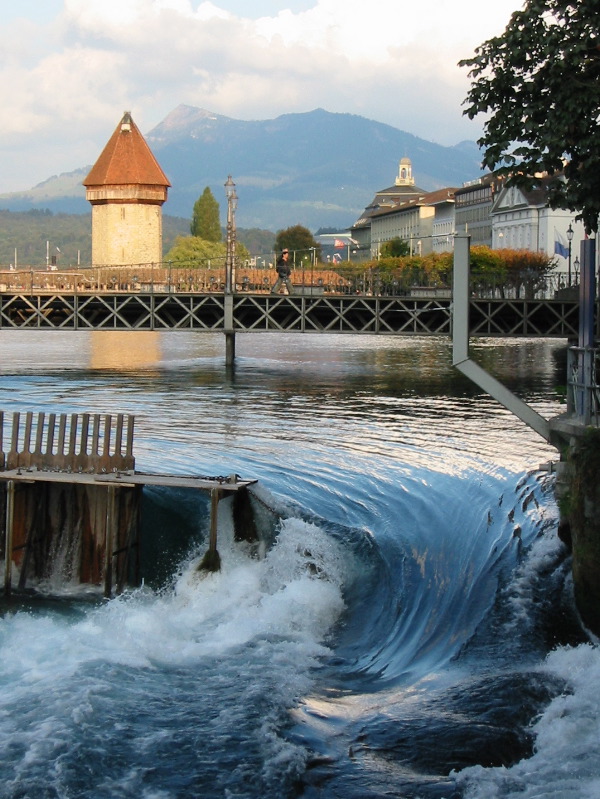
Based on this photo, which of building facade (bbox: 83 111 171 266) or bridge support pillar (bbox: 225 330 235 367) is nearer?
bridge support pillar (bbox: 225 330 235 367)

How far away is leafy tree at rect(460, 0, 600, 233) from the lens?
15250mm

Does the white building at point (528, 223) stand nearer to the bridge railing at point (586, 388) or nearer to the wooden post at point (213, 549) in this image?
the bridge railing at point (586, 388)

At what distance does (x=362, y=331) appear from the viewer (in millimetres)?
49469

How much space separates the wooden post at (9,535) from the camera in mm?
14711

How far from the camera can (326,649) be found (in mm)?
12984

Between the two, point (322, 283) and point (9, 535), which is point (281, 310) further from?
point (9, 535)

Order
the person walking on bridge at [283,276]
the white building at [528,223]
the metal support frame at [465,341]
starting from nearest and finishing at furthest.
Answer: the metal support frame at [465,341] → the person walking on bridge at [283,276] → the white building at [528,223]

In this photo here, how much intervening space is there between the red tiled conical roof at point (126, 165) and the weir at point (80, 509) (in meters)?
112

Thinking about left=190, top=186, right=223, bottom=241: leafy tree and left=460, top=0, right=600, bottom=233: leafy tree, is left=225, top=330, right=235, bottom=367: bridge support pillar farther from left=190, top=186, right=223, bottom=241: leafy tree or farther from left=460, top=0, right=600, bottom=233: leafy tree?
left=190, top=186, right=223, bottom=241: leafy tree

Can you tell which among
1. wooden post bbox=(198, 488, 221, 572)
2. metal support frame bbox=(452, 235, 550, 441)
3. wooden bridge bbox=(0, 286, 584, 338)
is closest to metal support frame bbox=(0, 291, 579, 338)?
wooden bridge bbox=(0, 286, 584, 338)

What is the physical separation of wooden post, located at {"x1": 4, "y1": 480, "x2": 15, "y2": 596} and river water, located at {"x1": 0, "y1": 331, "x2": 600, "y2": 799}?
43 centimetres

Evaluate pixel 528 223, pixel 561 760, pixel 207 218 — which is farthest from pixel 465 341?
pixel 207 218

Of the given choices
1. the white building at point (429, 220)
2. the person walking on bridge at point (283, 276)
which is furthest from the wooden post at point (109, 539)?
the white building at point (429, 220)

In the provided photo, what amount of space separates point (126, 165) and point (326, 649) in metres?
119
